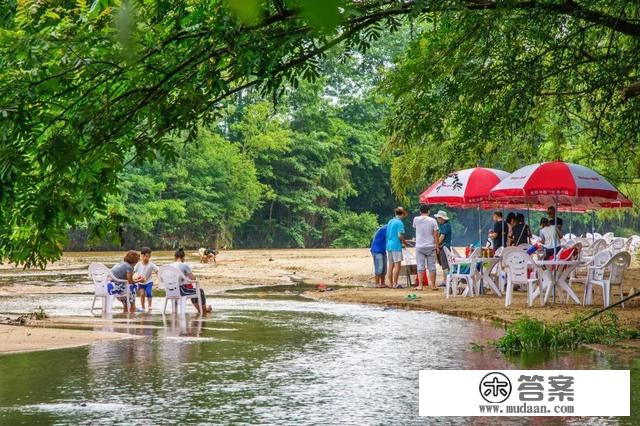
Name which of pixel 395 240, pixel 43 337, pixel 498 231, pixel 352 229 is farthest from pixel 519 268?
pixel 352 229

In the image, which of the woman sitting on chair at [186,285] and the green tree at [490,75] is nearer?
the green tree at [490,75]

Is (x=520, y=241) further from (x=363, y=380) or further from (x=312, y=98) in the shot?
(x=312, y=98)

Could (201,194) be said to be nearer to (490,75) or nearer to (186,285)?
(186,285)

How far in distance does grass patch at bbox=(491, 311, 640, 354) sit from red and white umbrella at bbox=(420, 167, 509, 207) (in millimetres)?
8080

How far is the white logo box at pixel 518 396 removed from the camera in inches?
336

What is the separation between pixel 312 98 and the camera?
84125 millimetres

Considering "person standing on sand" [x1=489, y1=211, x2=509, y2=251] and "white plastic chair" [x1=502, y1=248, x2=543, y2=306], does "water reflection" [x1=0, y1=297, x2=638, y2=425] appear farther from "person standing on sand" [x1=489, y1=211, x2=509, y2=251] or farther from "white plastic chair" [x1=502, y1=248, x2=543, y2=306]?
"person standing on sand" [x1=489, y1=211, x2=509, y2=251]

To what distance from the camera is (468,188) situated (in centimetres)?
2214

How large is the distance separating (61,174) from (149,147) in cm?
139

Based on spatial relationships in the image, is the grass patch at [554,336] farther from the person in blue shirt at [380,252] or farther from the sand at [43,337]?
the person in blue shirt at [380,252]

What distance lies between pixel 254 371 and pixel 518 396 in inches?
143

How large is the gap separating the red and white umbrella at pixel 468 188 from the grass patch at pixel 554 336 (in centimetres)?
808

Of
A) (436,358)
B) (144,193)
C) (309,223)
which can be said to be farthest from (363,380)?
(309,223)

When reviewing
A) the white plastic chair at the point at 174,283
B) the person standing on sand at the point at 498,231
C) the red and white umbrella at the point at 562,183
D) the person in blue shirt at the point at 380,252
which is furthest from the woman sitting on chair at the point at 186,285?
the person standing on sand at the point at 498,231
